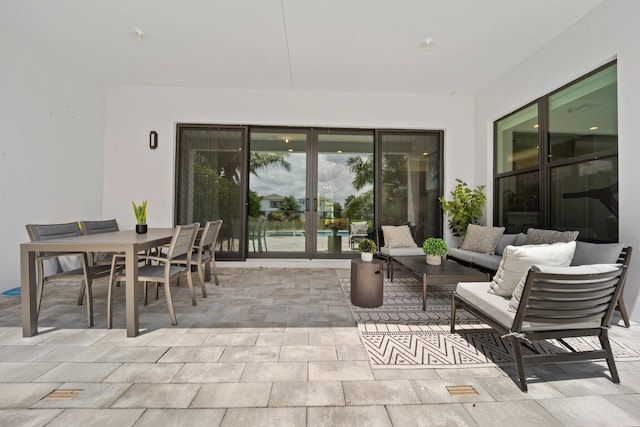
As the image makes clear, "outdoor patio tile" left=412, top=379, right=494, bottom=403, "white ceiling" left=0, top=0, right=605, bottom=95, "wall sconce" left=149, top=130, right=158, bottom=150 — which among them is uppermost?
"white ceiling" left=0, top=0, right=605, bottom=95

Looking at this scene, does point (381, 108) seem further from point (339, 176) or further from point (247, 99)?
point (247, 99)

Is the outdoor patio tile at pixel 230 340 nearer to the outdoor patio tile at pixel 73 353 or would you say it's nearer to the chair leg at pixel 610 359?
the outdoor patio tile at pixel 73 353

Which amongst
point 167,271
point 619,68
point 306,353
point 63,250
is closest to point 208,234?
point 167,271

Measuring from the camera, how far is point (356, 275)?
3.07 m

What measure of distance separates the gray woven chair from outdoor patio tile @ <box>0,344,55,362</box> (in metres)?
3.07

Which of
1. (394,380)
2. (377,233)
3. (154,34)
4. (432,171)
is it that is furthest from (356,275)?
(154,34)

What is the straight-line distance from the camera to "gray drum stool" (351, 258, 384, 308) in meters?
3.02

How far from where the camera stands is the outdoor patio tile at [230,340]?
218 cm

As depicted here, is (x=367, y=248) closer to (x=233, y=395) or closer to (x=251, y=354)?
(x=251, y=354)

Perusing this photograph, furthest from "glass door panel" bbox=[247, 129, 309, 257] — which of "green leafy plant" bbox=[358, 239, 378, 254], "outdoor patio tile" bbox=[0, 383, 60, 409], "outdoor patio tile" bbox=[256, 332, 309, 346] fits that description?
"outdoor patio tile" bbox=[0, 383, 60, 409]

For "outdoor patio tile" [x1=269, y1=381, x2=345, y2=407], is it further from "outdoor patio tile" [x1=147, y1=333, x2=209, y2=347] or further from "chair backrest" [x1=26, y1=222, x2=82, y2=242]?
"chair backrest" [x1=26, y1=222, x2=82, y2=242]

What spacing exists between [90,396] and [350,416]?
1.39m

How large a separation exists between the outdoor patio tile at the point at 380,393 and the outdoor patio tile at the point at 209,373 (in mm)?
679

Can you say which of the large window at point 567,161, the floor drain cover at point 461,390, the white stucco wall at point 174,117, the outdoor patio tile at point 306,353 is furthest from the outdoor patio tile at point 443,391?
the white stucco wall at point 174,117
